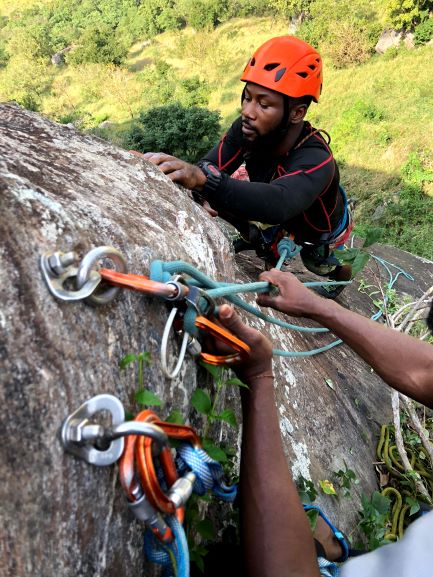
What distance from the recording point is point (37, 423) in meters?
0.83

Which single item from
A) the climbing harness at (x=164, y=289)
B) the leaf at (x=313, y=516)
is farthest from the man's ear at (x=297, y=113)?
the leaf at (x=313, y=516)

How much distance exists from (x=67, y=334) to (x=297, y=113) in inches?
89.6

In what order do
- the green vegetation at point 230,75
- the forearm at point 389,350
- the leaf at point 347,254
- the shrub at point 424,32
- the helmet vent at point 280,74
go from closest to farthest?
the forearm at point 389,350
the helmet vent at point 280,74
the leaf at point 347,254
the green vegetation at point 230,75
the shrub at point 424,32

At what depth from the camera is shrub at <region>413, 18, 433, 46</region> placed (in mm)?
19141

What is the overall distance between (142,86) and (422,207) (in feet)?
73.9

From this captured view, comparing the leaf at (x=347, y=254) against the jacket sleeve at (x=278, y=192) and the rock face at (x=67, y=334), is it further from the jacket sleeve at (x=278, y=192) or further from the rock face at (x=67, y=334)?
the rock face at (x=67, y=334)

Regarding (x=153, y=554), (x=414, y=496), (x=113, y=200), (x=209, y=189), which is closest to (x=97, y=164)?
(x=113, y=200)

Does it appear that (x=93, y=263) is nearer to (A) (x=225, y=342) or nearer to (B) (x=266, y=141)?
(A) (x=225, y=342)

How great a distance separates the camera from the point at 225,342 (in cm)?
119

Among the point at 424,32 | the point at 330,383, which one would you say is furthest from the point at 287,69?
the point at 424,32

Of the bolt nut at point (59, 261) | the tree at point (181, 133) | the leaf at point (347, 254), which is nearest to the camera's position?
the bolt nut at point (59, 261)

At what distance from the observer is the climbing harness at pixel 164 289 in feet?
3.05

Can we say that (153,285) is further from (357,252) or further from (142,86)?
(142,86)

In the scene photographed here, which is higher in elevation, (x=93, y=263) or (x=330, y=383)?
(x=93, y=263)
